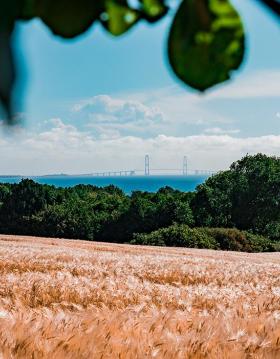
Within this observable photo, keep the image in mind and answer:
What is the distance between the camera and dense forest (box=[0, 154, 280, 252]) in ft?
195

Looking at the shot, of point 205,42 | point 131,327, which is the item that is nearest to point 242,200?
point 131,327

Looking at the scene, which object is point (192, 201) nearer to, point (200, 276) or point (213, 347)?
point (200, 276)

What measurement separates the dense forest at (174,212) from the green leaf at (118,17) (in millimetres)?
54517

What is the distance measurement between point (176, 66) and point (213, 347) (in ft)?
17.1

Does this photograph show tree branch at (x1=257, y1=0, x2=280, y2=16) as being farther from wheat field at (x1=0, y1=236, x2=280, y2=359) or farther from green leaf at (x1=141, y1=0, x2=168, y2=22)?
wheat field at (x1=0, y1=236, x2=280, y2=359)

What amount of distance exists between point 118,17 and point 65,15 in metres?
0.10

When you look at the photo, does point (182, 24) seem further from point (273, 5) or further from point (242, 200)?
point (242, 200)

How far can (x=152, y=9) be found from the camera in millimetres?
714

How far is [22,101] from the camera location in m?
0.55

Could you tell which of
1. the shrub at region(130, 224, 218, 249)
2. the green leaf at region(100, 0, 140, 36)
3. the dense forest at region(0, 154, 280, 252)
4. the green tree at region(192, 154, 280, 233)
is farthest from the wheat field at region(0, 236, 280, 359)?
the green tree at region(192, 154, 280, 233)

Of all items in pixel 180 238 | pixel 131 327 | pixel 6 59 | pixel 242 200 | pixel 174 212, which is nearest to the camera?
pixel 6 59

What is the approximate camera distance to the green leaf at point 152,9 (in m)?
0.70

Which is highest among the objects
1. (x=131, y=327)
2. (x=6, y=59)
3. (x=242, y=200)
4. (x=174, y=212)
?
(x=6, y=59)

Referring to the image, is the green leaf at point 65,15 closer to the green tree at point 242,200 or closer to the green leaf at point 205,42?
the green leaf at point 205,42
